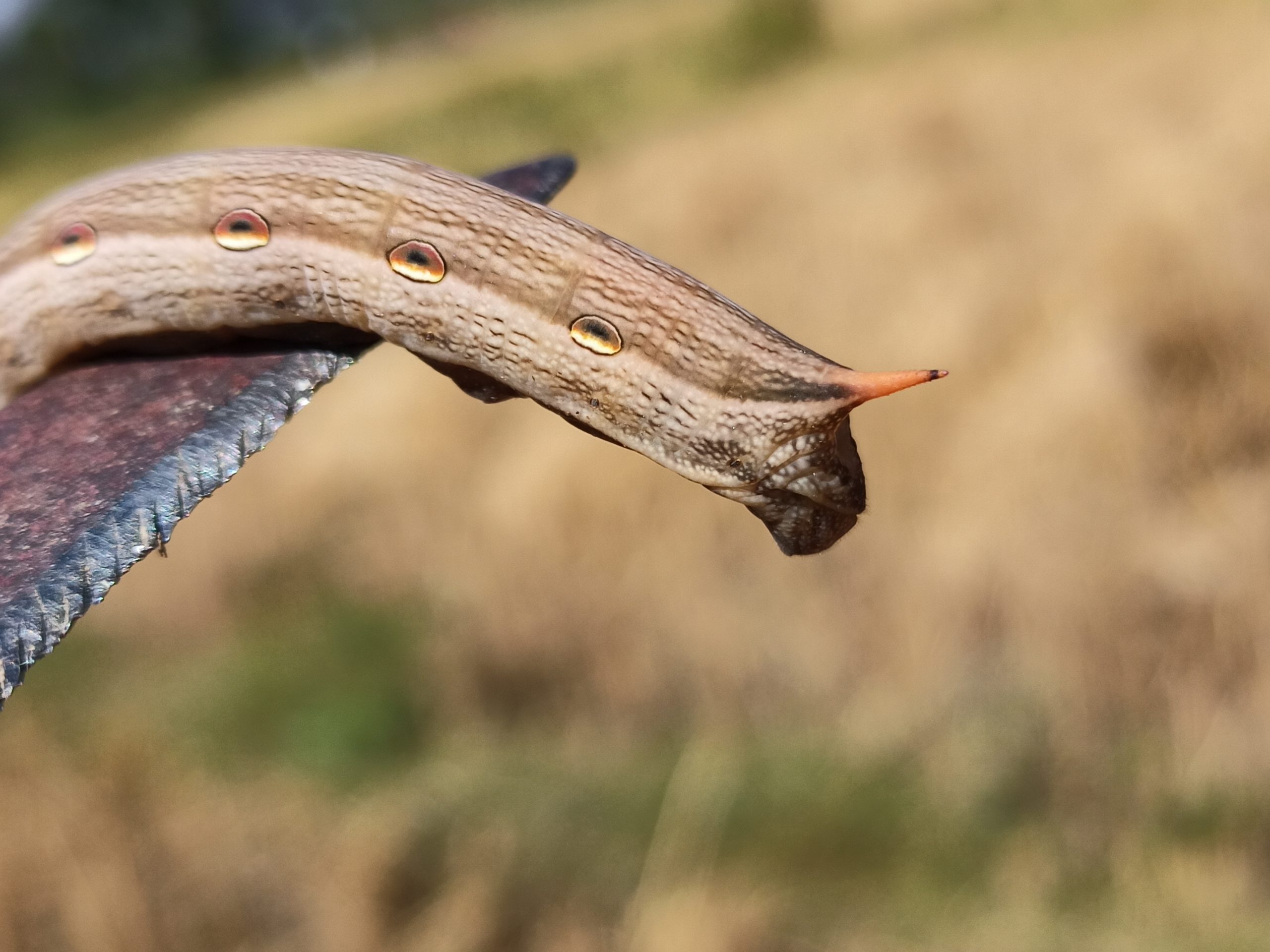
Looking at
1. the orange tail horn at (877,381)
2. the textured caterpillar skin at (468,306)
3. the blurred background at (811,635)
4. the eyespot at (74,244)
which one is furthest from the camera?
the blurred background at (811,635)

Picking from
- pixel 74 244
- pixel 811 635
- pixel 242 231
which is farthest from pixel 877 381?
pixel 811 635

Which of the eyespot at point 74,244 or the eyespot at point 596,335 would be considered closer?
the eyespot at point 596,335

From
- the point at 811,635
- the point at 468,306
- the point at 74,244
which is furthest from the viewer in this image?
the point at 811,635

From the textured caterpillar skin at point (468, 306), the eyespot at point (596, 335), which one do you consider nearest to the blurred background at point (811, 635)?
the textured caterpillar skin at point (468, 306)

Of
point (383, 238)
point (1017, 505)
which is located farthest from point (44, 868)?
point (1017, 505)

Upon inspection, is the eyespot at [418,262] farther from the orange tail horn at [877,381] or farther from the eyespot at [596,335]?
the orange tail horn at [877,381]

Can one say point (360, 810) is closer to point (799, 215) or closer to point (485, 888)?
point (485, 888)

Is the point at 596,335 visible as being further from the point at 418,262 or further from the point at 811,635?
the point at 811,635
